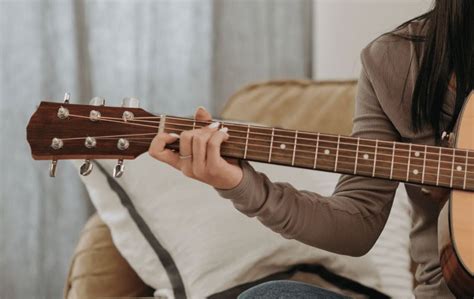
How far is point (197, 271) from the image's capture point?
1474 millimetres

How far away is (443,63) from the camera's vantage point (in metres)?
1.23

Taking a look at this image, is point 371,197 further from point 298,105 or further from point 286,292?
point 298,105

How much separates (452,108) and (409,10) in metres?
1.14

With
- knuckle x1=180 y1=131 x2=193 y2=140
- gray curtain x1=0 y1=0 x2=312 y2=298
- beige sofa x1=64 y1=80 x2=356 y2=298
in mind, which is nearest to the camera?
knuckle x1=180 y1=131 x2=193 y2=140

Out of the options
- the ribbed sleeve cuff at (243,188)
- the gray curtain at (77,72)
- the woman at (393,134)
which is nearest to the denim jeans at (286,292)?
the woman at (393,134)

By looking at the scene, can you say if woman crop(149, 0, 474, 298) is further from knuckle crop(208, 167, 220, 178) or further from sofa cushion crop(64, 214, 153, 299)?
sofa cushion crop(64, 214, 153, 299)

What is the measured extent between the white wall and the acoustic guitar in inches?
50.0

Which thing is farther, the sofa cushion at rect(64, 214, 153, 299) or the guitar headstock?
the sofa cushion at rect(64, 214, 153, 299)

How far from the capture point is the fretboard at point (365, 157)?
43.9 inches

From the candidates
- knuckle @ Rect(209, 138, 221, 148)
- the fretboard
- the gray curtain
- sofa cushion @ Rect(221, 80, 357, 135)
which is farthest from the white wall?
knuckle @ Rect(209, 138, 221, 148)

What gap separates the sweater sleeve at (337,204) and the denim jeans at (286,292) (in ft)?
0.21

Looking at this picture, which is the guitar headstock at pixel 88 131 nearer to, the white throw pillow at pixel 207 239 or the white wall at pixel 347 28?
the white throw pillow at pixel 207 239

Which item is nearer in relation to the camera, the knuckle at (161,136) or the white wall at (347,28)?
the knuckle at (161,136)

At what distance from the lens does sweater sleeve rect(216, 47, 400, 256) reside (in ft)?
3.74
